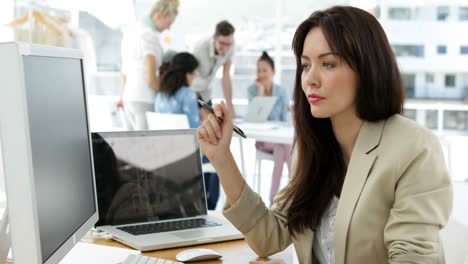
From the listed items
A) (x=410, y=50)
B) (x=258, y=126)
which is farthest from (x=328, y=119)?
(x=410, y=50)

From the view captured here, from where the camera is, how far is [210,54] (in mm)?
4348

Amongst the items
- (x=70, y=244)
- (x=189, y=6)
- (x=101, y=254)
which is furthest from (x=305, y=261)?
(x=189, y=6)

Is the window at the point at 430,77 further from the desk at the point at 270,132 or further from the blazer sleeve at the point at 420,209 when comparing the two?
the blazer sleeve at the point at 420,209

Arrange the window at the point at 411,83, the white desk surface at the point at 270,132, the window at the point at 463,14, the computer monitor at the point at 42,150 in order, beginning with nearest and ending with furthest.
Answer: the computer monitor at the point at 42,150
the white desk surface at the point at 270,132
the window at the point at 463,14
the window at the point at 411,83

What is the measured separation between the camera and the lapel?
1.12 metres

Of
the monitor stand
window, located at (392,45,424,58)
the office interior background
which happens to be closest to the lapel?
the monitor stand

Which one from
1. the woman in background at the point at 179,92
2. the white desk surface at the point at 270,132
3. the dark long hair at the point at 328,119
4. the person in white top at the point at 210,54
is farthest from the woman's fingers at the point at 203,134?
the person in white top at the point at 210,54

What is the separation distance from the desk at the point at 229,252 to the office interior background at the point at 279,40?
3824 millimetres

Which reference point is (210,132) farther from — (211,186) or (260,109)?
(260,109)

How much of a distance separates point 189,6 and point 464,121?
353cm

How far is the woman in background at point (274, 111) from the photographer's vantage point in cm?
407

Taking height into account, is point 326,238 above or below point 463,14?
below

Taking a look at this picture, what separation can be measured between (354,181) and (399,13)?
16.5ft

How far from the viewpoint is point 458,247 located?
3.71 ft
